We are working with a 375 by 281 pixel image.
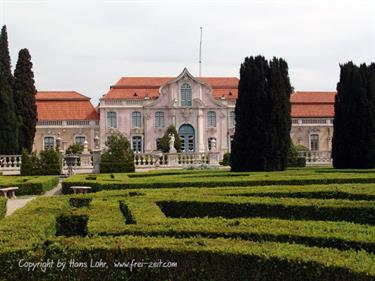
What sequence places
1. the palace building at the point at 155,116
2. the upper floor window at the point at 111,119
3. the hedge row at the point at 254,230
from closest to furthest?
the hedge row at the point at 254,230, the palace building at the point at 155,116, the upper floor window at the point at 111,119

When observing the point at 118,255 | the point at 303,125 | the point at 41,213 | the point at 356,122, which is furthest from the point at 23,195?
the point at 303,125

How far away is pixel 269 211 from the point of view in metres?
9.25

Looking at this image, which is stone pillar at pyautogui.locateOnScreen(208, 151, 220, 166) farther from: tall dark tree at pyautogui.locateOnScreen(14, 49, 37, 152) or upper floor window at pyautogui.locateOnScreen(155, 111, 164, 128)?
upper floor window at pyautogui.locateOnScreen(155, 111, 164, 128)

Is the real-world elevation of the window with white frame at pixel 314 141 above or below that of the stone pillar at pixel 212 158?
above

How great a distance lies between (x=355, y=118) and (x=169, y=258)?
1948 centimetres

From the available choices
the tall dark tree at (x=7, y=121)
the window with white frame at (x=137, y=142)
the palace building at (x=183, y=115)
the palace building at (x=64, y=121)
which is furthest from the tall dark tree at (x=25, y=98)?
the window with white frame at (x=137, y=142)

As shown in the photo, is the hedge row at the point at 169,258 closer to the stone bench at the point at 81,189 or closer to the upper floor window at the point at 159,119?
the stone bench at the point at 81,189

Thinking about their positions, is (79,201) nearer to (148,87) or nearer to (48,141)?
(48,141)

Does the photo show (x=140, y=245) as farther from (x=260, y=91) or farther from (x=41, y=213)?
(x=260, y=91)

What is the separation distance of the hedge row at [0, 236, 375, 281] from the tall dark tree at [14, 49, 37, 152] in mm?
35623

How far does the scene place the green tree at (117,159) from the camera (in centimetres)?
2539

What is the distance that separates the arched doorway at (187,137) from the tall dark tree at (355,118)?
30178mm

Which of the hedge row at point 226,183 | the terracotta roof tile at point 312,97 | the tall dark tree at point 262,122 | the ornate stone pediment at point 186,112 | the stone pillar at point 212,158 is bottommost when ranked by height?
the hedge row at point 226,183

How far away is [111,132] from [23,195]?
35467mm
